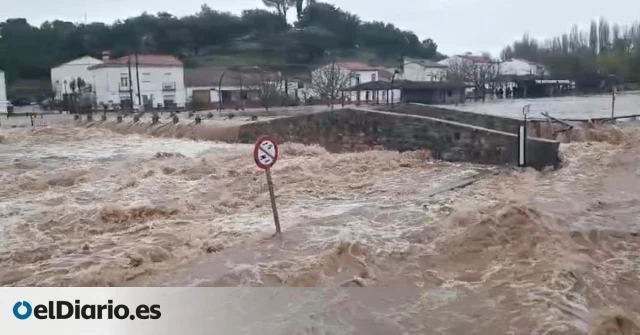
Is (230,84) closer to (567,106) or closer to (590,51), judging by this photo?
(590,51)

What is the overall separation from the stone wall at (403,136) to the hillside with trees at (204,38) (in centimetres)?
266

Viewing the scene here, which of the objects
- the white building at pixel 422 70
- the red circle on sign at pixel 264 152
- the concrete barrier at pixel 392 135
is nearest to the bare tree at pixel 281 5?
the red circle on sign at pixel 264 152

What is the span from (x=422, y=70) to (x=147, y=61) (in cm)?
206

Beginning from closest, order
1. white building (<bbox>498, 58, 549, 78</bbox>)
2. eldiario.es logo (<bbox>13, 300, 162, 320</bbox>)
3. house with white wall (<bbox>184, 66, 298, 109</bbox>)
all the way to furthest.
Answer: eldiario.es logo (<bbox>13, 300, 162, 320</bbox>)
house with white wall (<bbox>184, 66, 298, 109</bbox>)
white building (<bbox>498, 58, 549, 78</bbox>)

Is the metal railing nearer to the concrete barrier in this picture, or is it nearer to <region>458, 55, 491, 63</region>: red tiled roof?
<region>458, 55, 491, 63</region>: red tiled roof

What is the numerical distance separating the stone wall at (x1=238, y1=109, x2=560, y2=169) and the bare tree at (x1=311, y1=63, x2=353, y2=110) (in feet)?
6.19

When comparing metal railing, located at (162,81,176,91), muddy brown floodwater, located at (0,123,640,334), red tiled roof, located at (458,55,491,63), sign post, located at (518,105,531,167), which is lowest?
muddy brown floodwater, located at (0,123,640,334)

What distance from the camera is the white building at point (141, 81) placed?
3.16 m

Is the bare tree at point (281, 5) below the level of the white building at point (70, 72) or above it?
above

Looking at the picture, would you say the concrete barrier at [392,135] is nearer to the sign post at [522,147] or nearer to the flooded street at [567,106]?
the sign post at [522,147]

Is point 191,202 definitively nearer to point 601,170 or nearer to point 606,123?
point 601,170

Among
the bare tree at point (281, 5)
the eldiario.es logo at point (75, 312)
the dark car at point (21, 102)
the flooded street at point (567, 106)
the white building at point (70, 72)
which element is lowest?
the eldiario.es logo at point (75, 312)

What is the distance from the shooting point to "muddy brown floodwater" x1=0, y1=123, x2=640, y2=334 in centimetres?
237

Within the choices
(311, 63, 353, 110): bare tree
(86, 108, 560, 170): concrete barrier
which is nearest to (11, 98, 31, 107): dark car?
(311, 63, 353, 110): bare tree
